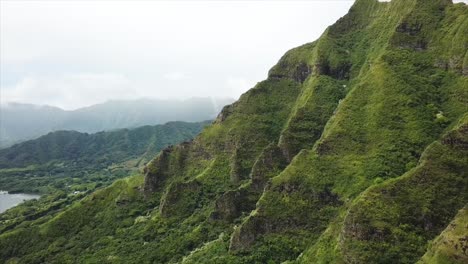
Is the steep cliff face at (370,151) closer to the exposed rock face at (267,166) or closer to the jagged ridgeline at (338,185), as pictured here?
the jagged ridgeline at (338,185)

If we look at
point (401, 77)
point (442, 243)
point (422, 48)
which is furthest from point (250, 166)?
point (442, 243)

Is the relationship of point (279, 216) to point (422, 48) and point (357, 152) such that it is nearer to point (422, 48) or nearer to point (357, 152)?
point (357, 152)

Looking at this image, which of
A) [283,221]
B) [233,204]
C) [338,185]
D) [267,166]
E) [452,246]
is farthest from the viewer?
[267,166]

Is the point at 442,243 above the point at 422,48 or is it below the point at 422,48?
below

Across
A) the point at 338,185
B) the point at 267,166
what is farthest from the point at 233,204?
the point at 338,185

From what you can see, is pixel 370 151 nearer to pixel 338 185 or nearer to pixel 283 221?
pixel 338 185

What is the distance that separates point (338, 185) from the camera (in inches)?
5325

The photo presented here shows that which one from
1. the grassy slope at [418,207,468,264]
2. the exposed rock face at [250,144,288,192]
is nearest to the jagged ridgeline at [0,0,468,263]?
the grassy slope at [418,207,468,264]

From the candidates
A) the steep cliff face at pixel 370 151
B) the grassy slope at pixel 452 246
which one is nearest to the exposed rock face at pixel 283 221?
the steep cliff face at pixel 370 151

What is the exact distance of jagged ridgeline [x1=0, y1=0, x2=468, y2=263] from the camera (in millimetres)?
107688

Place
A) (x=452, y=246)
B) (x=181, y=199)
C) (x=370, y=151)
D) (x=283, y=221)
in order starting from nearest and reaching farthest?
(x=452, y=246) < (x=283, y=221) < (x=370, y=151) < (x=181, y=199)

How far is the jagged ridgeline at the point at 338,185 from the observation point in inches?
4240

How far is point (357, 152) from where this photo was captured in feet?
470

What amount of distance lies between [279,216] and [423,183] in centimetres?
3994
